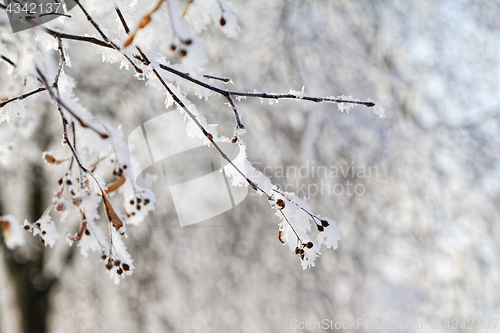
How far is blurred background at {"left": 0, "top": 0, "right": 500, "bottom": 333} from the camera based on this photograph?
278cm

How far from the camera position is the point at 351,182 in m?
2.91

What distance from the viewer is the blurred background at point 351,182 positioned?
278 cm

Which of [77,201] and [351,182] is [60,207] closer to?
[77,201]

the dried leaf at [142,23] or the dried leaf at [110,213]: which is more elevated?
the dried leaf at [142,23]

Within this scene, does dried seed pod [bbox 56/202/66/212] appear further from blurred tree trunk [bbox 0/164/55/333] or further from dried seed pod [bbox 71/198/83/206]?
blurred tree trunk [bbox 0/164/55/333]

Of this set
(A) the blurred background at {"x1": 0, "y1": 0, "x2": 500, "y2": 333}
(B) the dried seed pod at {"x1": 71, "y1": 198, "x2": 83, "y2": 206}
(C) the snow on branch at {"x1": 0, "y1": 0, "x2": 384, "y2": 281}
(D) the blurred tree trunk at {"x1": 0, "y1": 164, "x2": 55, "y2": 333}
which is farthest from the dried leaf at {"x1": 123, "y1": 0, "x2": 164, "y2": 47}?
(D) the blurred tree trunk at {"x1": 0, "y1": 164, "x2": 55, "y2": 333}

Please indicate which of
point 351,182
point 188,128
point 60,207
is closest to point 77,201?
point 60,207

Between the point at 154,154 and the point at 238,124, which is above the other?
the point at 154,154

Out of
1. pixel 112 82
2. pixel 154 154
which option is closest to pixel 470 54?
pixel 154 154

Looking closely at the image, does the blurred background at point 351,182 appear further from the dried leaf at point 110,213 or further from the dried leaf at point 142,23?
the dried leaf at point 142,23

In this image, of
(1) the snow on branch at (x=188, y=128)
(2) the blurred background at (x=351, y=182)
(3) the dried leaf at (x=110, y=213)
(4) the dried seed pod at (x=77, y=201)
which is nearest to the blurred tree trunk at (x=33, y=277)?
(2) the blurred background at (x=351, y=182)

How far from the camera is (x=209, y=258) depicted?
318 centimetres

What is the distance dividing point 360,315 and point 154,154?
2.70 meters

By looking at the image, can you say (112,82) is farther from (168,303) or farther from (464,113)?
(464,113)
